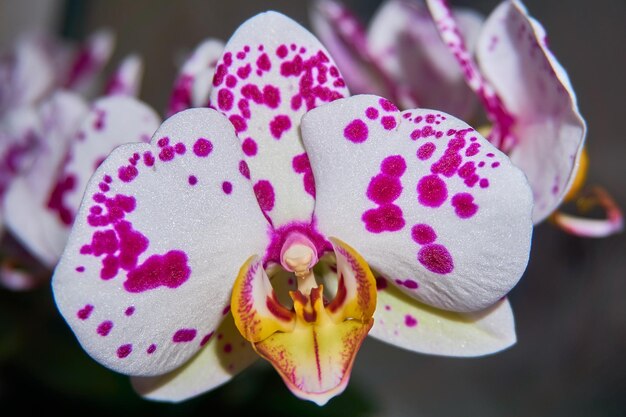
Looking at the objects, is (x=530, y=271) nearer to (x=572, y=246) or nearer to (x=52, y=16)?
(x=572, y=246)

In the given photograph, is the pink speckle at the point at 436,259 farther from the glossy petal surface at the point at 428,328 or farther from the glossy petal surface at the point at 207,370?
the glossy petal surface at the point at 207,370

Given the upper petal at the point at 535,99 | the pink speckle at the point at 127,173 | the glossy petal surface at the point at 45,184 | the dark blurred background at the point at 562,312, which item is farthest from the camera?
the dark blurred background at the point at 562,312

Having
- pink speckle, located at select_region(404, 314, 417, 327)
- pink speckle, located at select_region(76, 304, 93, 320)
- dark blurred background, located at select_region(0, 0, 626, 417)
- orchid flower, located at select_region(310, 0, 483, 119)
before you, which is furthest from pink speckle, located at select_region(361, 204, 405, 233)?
dark blurred background, located at select_region(0, 0, 626, 417)

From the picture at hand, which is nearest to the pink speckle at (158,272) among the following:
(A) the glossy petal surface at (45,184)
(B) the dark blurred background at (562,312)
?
(A) the glossy petal surface at (45,184)

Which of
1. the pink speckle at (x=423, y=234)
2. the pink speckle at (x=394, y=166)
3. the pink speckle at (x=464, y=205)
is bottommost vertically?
the pink speckle at (x=423, y=234)

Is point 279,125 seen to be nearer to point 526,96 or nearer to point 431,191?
point 431,191

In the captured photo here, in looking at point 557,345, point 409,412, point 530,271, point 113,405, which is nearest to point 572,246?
point 530,271
